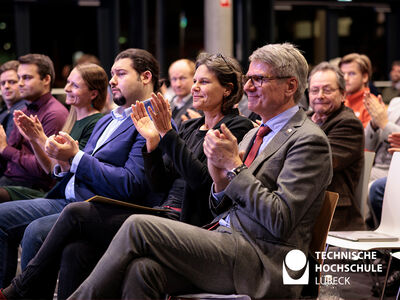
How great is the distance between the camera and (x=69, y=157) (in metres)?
2.96

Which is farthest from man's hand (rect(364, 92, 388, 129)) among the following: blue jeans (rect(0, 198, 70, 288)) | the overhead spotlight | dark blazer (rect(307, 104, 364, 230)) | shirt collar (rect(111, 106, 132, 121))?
the overhead spotlight

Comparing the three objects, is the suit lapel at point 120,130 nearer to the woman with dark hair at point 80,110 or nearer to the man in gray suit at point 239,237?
the woman with dark hair at point 80,110

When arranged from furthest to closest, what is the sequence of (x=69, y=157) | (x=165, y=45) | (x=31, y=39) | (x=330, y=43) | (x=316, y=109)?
1. (x=330, y=43)
2. (x=165, y=45)
3. (x=31, y=39)
4. (x=316, y=109)
5. (x=69, y=157)

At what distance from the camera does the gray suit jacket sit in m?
2.10

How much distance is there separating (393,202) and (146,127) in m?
1.48

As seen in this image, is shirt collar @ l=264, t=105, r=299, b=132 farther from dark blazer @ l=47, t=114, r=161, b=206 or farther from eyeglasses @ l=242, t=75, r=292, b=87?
dark blazer @ l=47, t=114, r=161, b=206

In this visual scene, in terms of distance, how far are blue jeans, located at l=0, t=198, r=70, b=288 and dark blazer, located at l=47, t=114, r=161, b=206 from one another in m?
0.26

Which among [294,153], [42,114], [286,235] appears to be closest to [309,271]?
[286,235]

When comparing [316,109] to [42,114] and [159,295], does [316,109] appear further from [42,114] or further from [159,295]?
[159,295]

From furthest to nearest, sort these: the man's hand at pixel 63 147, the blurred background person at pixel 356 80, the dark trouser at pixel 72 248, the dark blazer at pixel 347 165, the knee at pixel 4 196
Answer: the blurred background person at pixel 356 80
the knee at pixel 4 196
the dark blazer at pixel 347 165
the man's hand at pixel 63 147
the dark trouser at pixel 72 248

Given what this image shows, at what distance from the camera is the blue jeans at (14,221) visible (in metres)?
3.29

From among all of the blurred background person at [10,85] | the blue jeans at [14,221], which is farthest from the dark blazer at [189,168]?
the blurred background person at [10,85]

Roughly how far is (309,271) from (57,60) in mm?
6899

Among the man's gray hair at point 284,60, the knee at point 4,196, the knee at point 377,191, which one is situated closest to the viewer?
the man's gray hair at point 284,60
